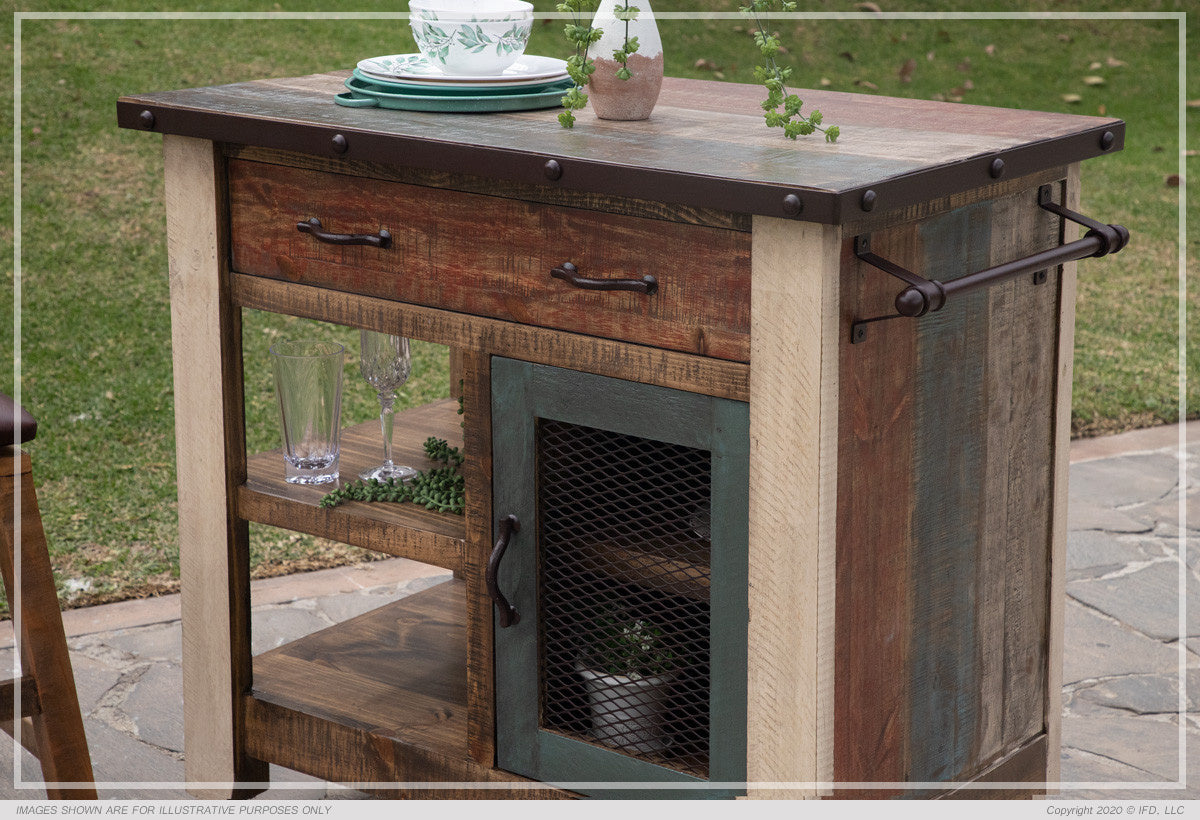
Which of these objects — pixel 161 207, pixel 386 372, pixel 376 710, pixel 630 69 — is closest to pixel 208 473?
pixel 386 372

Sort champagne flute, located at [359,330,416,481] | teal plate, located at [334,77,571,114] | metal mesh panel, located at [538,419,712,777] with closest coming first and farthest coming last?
1. metal mesh panel, located at [538,419,712,777]
2. teal plate, located at [334,77,571,114]
3. champagne flute, located at [359,330,416,481]

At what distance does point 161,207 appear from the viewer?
5738mm

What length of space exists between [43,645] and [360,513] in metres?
0.47

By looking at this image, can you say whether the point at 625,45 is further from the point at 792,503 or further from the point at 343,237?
the point at 792,503

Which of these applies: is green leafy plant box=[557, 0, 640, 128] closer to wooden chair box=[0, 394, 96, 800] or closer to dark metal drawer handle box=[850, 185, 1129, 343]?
dark metal drawer handle box=[850, 185, 1129, 343]

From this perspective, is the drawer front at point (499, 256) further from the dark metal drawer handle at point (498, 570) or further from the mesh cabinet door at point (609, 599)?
the dark metal drawer handle at point (498, 570)

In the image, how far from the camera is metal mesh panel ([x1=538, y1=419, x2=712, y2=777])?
192cm

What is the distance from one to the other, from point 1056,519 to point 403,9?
581 cm

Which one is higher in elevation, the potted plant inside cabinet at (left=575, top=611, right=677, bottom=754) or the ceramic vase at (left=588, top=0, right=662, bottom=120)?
the ceramic vase at (left=588, top=0, right=662, bottom=120)

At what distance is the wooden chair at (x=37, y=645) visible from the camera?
1965 millimetres

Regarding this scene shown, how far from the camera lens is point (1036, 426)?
2.03 meters

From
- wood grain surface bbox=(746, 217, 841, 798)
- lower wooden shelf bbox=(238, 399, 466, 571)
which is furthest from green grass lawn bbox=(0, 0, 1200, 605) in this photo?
wood grain surface bbox=(746, 217, 841, 798)

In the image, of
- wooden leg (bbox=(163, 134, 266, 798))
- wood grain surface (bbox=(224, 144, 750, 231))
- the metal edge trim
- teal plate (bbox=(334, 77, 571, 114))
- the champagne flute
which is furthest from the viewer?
the champagne flute

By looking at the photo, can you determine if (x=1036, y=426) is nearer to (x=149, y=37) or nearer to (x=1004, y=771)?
(x=1004, y=771)
